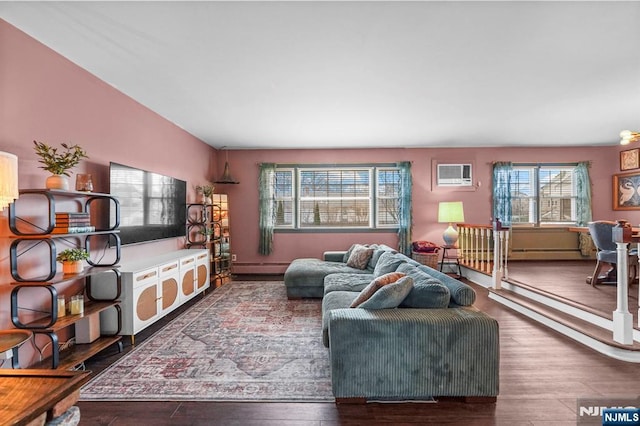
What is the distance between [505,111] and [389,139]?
1.93 meters

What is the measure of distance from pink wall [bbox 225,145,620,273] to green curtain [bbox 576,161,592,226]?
181 millimetres

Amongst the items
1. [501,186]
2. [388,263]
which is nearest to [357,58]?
[388,263]

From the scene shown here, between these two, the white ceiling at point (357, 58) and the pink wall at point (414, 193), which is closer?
the white ceiling at point (357, 58)

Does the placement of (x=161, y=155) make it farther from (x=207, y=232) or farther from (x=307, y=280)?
(x=307, y=280)

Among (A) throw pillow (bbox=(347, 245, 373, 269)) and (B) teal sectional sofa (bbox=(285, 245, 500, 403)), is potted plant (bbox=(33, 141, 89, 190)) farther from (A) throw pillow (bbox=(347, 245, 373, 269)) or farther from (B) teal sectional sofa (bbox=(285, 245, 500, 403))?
(A) throw pillow (bbox=(347, 245, 373, 269))

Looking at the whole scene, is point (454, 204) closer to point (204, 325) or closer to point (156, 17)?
point (204, 325)

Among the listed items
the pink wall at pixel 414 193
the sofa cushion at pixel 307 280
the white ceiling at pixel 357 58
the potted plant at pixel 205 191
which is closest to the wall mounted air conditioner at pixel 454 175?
the pink wall at pixel 414 193

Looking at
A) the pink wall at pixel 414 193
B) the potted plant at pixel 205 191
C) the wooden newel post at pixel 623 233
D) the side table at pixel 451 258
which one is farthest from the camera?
the pink wall at pixel 414 193

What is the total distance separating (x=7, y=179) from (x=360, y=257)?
3.86 m

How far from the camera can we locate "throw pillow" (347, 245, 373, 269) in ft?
14.9

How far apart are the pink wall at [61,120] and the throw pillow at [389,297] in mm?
2717

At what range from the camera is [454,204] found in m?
5.72

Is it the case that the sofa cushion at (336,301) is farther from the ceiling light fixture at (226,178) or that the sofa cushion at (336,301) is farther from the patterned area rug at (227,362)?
the ceiling light fixture at (226,178)

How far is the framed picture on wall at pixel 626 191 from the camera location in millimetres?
5871
